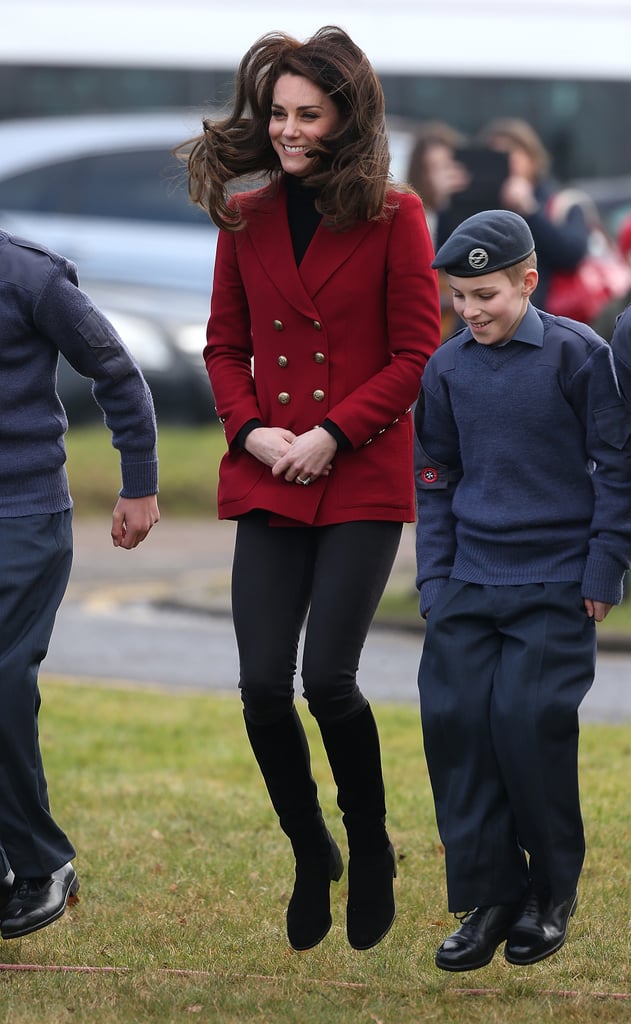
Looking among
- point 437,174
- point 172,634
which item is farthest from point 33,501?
point 172,634

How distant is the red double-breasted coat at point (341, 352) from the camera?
4.17 meters

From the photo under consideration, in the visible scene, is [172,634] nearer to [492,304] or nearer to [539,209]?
[539,209]

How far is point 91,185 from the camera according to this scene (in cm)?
1958

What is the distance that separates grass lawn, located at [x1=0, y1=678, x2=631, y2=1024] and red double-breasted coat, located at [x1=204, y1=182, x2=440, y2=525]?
1.10 metres

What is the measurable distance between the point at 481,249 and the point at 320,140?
53 centimetres

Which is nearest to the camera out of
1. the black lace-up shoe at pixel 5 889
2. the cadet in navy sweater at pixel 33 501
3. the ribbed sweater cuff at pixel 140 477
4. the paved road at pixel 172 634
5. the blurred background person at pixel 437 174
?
the cadet in navy sweater at pixel 33 501

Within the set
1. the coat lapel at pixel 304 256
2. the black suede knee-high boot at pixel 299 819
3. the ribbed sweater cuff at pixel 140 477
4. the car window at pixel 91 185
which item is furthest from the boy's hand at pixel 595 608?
the car window at pixel 91 185

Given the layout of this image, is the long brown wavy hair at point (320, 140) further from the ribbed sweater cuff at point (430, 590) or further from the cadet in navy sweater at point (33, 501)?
the ribbed sweater cuff at point (430, 590)

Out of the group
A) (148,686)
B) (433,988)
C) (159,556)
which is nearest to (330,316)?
(433,988)

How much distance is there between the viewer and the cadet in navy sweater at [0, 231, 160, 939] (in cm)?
425

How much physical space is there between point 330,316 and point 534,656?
93cm

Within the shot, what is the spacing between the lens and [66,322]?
4266mm

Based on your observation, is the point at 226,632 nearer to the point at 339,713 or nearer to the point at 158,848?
the point at 158,848

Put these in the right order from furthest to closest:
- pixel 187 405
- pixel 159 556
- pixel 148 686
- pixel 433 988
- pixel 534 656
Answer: pixel 187 405 → pixel 159 556 → pixel 148 686 → pixel 433 988 → pixel 534 656
